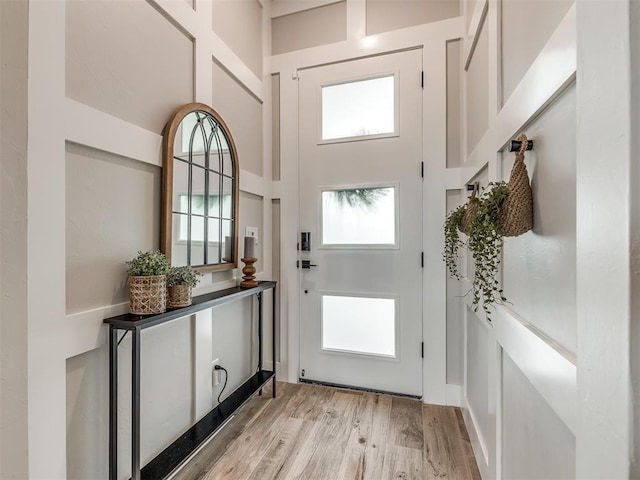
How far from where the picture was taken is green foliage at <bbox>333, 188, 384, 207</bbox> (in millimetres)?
2484

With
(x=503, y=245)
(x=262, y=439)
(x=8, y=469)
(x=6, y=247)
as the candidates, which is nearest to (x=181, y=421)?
(x=262, y=439)

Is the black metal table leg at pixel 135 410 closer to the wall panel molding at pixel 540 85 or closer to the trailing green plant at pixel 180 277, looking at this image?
the trailing green plant at pixel 180 277

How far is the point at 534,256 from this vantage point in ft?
3.24

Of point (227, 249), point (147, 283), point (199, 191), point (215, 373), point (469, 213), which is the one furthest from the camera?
point (227, 249)

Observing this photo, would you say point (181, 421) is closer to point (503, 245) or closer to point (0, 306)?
point (0, 306)

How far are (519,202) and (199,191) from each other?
5.17 ft

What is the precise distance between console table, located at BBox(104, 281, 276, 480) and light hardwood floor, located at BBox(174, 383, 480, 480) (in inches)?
5.8

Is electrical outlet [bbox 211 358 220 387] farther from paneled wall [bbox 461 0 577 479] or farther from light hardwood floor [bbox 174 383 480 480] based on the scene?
paneled wall [bbox 461 0 577 479]

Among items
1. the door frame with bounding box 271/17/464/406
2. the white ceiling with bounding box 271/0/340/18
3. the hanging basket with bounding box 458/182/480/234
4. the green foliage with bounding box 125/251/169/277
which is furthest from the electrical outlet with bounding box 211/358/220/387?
the white ceiling with bounding box 271/0/340/18

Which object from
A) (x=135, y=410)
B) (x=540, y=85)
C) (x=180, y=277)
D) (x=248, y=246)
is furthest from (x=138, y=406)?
(x=540, y=85)

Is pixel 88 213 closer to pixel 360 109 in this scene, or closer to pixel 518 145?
pixel 518 145

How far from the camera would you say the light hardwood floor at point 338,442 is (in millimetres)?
1655

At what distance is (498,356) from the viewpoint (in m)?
1.34

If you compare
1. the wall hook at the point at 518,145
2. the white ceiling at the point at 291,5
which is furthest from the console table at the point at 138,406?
the white ceiling at the point at 291,5
